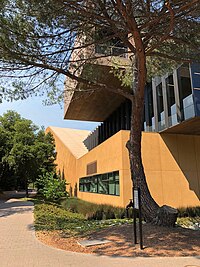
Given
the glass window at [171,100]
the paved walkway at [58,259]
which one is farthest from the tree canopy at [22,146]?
the paved walkway at [58,259]

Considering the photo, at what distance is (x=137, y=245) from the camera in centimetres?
551

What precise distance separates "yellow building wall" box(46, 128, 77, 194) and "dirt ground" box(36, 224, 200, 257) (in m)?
19.5

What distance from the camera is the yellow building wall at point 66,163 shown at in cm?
2691

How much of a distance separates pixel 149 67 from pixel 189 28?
2.39 meters

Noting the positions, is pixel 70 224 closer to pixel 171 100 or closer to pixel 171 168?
pixel 171 168

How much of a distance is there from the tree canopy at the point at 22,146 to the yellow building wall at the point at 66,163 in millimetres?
2708

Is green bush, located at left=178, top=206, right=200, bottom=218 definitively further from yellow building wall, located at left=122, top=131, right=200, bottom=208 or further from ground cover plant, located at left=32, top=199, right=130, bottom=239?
ground cover plant, located at left=32, top=199, right=130, bottom=239

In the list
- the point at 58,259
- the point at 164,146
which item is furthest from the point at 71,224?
the point at 164,146

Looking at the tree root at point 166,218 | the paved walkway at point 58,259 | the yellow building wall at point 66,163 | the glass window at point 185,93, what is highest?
the glass window at point 185,93

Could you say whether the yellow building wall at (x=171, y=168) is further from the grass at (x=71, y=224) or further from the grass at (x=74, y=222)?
the grass at (x=71, y=224)

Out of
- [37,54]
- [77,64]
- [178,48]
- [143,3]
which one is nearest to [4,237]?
[37,54]

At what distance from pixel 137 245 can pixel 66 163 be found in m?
24.6

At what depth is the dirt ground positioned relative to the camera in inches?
199

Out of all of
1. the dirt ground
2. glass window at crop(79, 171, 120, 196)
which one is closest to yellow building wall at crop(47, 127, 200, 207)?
glass window at crop(79, 171, 120, 196)
